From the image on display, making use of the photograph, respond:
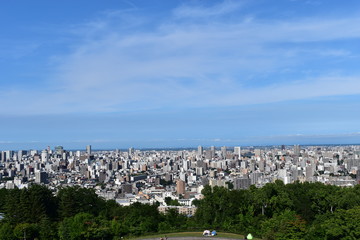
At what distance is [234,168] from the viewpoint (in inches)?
3738

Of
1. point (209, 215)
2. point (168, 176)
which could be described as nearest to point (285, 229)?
point (209, 215)

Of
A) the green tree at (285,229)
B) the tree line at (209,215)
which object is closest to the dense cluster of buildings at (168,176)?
the tree line at (209,215)

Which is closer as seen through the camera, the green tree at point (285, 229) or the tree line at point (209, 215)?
the green tree at point (285, 229)

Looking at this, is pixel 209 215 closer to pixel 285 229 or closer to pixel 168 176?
pixel 285 229

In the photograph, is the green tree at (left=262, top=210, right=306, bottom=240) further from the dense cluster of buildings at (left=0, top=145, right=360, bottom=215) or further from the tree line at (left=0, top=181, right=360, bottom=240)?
the dense cluster of buildings at (left=0, top=145, right=360, bottom=215)

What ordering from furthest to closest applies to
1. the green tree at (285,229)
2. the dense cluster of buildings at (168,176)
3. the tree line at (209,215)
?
1. the dense cluster of buildings at (168,176)
2. the tree line at (209,215)
3. the green tree at (285,229)

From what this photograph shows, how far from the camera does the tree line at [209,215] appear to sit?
48.1ft

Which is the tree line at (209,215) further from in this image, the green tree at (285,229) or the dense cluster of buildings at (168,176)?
the dense cluster of buildings at (168,176)

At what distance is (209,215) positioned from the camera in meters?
18.1

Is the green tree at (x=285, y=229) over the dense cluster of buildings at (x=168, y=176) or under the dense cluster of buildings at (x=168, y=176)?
over

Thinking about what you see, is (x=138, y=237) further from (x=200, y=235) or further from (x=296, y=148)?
(x=296, y=148)

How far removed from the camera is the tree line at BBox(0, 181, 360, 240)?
1466cm

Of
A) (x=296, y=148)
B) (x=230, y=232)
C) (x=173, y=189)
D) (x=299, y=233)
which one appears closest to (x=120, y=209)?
(x=230, y=232)

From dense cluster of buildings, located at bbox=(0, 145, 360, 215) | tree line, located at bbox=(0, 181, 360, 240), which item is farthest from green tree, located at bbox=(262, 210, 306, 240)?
dense cluster of buildings, located at bbox=(0, 145, 360, 215)
